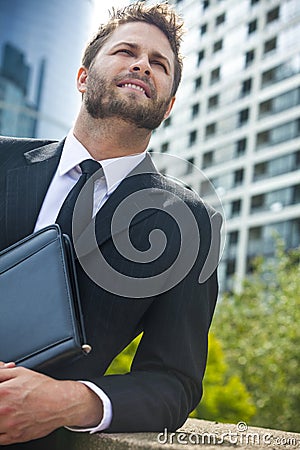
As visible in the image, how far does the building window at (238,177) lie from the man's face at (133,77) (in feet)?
114

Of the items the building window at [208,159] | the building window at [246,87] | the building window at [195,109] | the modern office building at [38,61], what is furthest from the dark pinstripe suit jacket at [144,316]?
the building window at [195,109]

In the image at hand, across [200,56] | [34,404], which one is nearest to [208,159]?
[200,56]

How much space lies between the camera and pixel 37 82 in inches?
703

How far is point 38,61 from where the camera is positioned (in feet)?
59.5

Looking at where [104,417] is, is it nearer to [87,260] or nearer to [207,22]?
[87,260]

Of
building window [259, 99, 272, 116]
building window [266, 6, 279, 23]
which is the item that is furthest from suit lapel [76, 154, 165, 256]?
building window [266, 6, 279, 23]

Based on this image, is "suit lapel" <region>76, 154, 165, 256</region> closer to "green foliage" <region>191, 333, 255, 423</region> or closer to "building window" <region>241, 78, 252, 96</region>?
"green foliage" <region>191, 333, 255, 423</region>

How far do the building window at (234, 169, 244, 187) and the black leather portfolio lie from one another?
115 feet

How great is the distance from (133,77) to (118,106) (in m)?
0.06

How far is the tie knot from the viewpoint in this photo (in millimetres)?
1393

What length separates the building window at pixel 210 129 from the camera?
126 ft

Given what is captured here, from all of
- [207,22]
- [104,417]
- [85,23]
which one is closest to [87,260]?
[104,417]

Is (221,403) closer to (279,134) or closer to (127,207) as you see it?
(127,207)

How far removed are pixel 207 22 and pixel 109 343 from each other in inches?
1533
